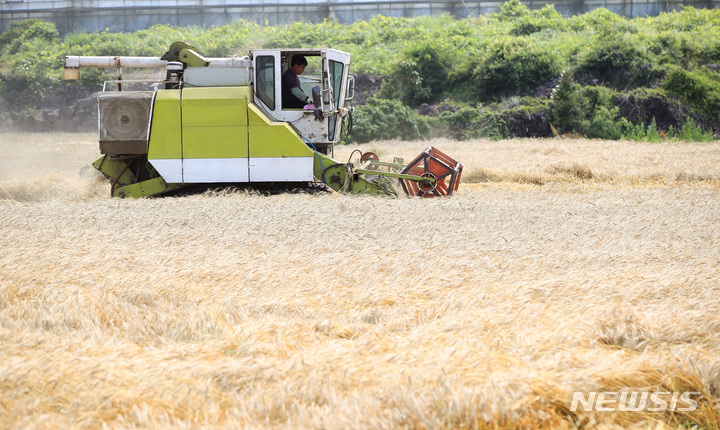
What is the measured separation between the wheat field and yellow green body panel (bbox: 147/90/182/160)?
188 cm

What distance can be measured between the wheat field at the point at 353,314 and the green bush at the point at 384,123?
41.1 ft

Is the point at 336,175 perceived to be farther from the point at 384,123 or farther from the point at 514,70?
the point at 514,70

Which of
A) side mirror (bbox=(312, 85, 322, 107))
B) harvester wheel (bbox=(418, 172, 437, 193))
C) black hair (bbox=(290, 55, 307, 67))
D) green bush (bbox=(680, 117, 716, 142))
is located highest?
black hair (bbox=(290, 55, 307, 67))

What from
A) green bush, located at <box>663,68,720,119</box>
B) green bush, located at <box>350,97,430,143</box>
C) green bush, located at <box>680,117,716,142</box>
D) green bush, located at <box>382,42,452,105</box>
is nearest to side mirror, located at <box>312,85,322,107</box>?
green bush, located at <box>350,97,430,143</box>

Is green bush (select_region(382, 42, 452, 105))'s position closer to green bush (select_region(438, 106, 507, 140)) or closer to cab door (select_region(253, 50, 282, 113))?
green bush (select_region(438, 106, 507, 140))

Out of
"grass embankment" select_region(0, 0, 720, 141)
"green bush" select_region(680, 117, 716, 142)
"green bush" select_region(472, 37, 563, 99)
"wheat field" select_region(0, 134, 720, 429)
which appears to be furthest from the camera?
"green bush" select_region(472, 37, 563, 99)

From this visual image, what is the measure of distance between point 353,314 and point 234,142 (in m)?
6.20

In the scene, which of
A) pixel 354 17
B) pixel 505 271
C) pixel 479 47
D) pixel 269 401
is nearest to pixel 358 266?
pixel 505 271

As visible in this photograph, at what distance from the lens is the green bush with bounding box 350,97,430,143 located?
20.2m

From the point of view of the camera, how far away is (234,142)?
959cm

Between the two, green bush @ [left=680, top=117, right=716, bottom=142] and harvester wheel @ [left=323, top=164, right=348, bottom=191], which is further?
green bush @ [left=680, top=117, right=716, bottom=142]

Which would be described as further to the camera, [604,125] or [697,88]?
[697,88]

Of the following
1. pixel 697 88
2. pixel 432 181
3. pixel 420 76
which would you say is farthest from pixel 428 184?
pixel 420 76

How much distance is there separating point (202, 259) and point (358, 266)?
123 cm
